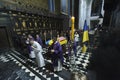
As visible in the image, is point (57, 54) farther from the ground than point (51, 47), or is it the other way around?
point (51, 47)

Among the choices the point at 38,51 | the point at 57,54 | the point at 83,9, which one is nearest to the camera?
the point at 57,54

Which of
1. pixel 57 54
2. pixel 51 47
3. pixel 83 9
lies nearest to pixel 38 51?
pixel 51 47

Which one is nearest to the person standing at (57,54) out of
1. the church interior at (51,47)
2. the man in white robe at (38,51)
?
the church interior at (51,47)

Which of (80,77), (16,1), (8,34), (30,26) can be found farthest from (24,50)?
(80,77)

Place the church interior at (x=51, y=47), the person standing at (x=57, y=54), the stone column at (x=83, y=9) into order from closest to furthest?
the church interior at (x=51, y=47) → the person standing at (x=57, y=54) → the stone column at (x=83, y=9)

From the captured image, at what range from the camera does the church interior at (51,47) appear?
0.59 meters

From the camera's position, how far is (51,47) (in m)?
4.74

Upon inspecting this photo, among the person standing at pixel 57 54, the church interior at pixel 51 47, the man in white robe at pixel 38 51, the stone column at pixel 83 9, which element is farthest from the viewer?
the stone column at pixel 83 9

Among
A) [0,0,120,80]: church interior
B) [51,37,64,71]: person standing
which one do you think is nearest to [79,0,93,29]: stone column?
[0,0,120,80]: church interior

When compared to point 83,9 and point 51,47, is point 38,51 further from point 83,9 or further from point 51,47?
point 83,9

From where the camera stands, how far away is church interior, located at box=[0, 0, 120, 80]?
591 mm

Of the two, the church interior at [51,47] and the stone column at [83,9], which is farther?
the stone column at [83,9]

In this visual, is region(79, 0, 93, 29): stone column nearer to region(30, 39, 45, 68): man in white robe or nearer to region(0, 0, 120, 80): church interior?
region(0, 0, 120, 80): church interior

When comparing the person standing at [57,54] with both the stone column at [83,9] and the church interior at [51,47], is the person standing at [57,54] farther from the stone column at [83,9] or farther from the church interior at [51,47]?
the stone column at [83,9]
